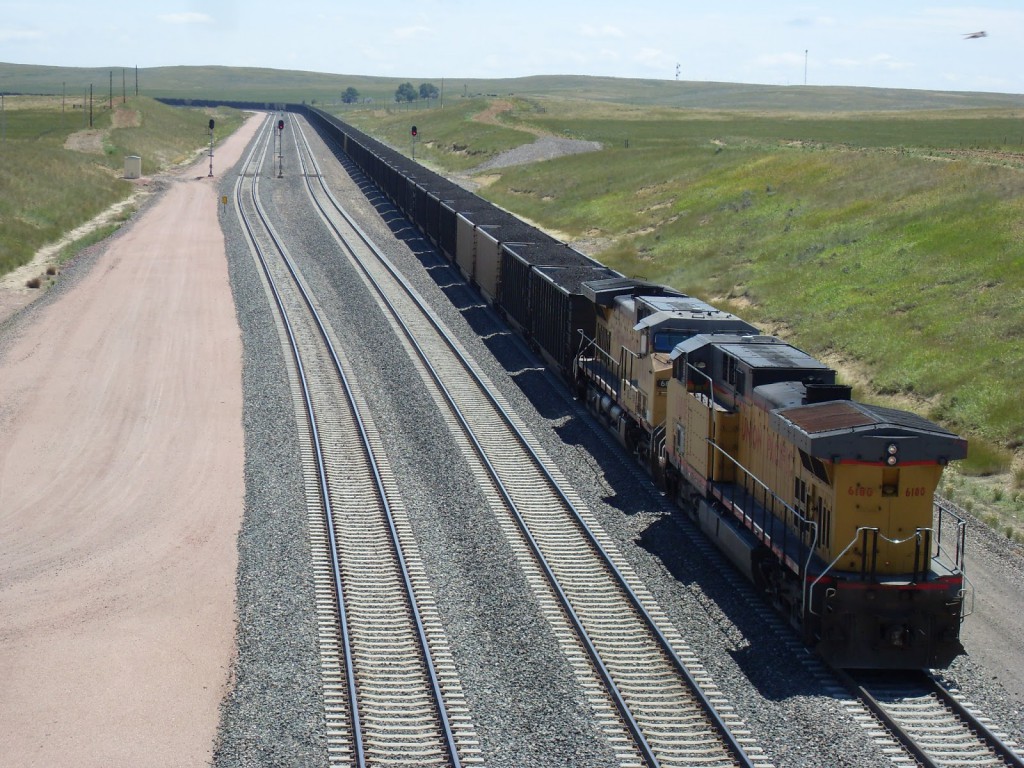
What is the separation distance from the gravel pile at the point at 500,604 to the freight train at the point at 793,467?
0.62 meters

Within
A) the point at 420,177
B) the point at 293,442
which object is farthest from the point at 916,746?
the point at 420,177

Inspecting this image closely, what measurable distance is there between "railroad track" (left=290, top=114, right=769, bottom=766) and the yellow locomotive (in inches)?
73.0

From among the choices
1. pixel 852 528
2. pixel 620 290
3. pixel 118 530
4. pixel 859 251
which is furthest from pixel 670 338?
pixel 859 251

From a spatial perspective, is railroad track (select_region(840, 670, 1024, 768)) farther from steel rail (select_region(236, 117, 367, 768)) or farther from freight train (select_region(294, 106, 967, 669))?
steel rail (select_region(236, 117, 367, 768))

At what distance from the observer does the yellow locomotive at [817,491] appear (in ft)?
50.1

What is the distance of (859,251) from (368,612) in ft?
109

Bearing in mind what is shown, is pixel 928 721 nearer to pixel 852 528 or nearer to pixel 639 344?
pixel 852 528

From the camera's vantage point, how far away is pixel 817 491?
1636 cm

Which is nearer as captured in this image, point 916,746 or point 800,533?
point 916,746

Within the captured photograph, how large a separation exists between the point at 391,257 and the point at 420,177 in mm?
17138


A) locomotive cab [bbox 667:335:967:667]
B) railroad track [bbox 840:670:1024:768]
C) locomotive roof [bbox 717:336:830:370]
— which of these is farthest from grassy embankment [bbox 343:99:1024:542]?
railroad track [bbox 840:670:1024:768]

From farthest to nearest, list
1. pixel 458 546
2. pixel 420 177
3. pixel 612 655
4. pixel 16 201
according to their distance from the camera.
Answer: pixel 420 177, pixel 16 201, pixel 458 546, pixel 612 655

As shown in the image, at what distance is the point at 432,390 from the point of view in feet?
102

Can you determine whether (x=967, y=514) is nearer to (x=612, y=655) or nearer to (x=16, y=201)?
(x=612, y=655)
